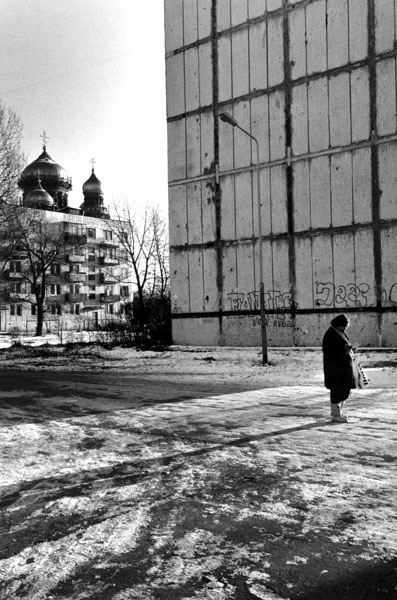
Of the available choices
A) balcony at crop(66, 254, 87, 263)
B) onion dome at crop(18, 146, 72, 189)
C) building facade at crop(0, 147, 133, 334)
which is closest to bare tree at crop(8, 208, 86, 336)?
building facade at crop(0, 147, 133, 334)

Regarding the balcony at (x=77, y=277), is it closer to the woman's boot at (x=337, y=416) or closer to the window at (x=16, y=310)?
the window at (x=16, y=310)

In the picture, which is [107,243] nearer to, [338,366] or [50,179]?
[50,179]

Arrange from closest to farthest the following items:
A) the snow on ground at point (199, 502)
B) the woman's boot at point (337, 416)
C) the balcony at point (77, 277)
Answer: the snow on ground at point (199, 502) → the woman's boot at point (337, 416) → the balcony at point (77, 277)

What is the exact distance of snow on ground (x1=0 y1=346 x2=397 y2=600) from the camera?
3.22m

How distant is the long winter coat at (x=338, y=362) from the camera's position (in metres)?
7.96

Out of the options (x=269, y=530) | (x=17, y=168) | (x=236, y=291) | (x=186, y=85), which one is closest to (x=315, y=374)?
(x=236, y=291)

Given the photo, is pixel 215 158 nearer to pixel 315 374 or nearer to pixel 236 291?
pixel 236 291

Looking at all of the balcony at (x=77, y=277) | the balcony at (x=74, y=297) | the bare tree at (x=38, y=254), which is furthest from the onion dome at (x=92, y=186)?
the balcony at (x=74, y=297)

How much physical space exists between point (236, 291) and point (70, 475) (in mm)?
17089

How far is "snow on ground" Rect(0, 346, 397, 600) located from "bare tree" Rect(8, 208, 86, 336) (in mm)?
22232

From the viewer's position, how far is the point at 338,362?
8031mm

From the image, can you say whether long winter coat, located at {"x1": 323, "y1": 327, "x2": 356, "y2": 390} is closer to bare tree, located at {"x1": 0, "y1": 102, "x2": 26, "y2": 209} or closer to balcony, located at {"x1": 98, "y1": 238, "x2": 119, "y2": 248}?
A: bare tree, located at {"x1": 0, "y1": 102, "x2": 26, "y2": 209}

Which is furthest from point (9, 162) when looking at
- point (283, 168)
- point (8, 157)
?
point (283, 168)

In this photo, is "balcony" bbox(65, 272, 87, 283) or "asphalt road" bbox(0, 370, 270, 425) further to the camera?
"balcony" bbox(65, 272, 87, 283)
